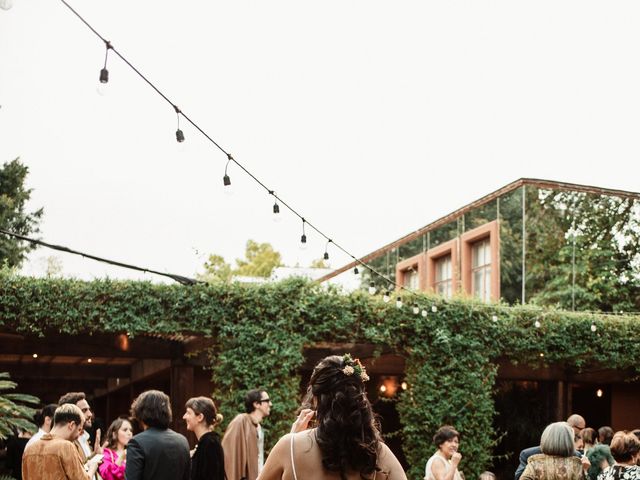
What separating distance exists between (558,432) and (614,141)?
14.7 m

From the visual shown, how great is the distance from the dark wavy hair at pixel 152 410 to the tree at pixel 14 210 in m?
16.1

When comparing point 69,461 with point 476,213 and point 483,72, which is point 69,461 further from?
point 476,213

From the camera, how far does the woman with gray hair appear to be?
5867mm

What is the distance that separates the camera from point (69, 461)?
18.7 feet

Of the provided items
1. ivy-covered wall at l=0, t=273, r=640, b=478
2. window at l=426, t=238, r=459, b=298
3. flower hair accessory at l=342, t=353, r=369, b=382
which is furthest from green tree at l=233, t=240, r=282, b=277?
flower hair accessory at l=342, t=353, r=369, b=382

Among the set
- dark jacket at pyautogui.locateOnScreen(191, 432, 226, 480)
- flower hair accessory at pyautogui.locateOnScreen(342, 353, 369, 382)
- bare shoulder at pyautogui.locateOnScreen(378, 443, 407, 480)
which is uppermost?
flower hair accessory at pyautogui.locateOnScreen(342, 353, 369, 382)

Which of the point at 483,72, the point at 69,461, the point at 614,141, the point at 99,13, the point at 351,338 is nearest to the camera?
the point at 69,461

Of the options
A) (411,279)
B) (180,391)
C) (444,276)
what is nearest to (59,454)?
(180,391)

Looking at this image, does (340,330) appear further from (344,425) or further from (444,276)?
(344,425)

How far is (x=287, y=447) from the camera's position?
2.78 metres

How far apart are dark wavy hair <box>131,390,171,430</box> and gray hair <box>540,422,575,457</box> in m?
2.55

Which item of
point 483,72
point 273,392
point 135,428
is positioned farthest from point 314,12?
point 135,428

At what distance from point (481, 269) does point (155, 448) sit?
516 inches

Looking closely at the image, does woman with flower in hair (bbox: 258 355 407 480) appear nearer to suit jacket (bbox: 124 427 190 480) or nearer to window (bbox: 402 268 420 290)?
suit jacket (bbox: 124 427 190 480)
